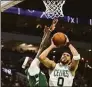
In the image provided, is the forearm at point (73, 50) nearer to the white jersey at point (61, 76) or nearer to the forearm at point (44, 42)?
the white jersey at point (61, 76)

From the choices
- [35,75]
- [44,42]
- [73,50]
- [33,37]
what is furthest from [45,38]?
[35,75]

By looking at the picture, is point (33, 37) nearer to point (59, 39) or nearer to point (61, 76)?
point (59, 39)

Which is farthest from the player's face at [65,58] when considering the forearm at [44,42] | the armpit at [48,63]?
the forearm at [44,42]

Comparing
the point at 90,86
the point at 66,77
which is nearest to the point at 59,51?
the point at 66,77

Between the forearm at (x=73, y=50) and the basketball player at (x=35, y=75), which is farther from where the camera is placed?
the forearm at (x=73, y=50)

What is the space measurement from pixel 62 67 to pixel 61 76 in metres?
0.13

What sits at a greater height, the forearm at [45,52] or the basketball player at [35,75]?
the forearm at [45,52]

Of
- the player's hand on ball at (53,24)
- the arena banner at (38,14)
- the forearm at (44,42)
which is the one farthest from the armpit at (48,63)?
the arena banner at (38,14)

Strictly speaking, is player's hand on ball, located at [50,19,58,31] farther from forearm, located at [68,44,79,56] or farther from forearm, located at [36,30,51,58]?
forearm, located at [68,44,79,56]

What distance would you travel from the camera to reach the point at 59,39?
196 inches

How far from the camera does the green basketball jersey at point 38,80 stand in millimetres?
4883

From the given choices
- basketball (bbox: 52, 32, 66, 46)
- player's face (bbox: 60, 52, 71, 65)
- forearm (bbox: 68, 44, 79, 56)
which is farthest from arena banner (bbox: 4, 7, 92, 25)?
player's face (bbox: 60, 52, 71, 65)

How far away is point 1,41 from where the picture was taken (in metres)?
4.91

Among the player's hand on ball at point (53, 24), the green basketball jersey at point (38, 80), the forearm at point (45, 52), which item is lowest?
the green basketball jersey at point (38, 80)
